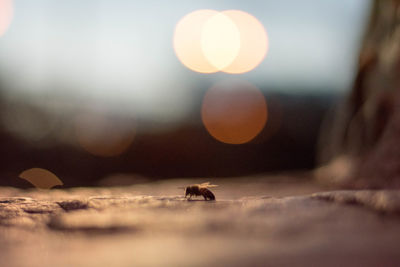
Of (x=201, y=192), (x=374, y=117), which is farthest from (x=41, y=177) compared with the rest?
(x=201, y=192)

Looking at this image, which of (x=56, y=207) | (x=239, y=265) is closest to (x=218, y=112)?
(x=56, y=207)

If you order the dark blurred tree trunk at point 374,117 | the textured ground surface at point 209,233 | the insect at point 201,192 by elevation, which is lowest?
the textured ground surface at point 209,233

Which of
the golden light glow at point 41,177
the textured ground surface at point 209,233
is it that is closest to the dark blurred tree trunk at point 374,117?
the textured ground surface at point 209,233

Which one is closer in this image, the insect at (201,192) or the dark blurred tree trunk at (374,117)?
the insect at (201,192)

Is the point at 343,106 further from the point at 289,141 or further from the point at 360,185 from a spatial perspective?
the point at 289,141

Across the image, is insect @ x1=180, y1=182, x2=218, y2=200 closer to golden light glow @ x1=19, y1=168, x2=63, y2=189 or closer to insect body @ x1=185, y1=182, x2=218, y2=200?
insect body @ x1=185, y1=182, x2=218, y2=200

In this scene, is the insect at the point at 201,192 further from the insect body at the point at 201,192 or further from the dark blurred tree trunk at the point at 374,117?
the dark blurred tree trunk at the point at 374,117

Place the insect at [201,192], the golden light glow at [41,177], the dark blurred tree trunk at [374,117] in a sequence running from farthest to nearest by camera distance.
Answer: the golden light glow at [41,177] < the dark blurred tree trunk at [374,117] < the insect at [201,192]

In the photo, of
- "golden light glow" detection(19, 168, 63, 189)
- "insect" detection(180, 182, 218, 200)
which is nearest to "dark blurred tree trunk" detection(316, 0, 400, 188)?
"insect" detection(180, 182, 218, 200)
